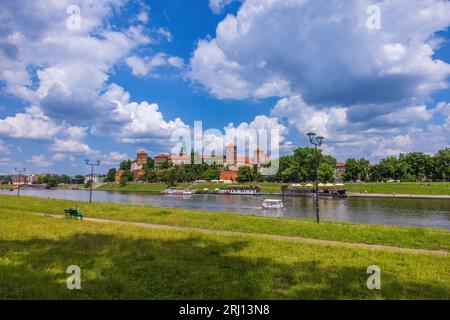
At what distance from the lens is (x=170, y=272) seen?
32.5 feet

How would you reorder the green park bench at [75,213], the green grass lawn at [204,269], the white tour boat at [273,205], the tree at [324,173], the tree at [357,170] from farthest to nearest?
1. the tree at [357,170]
2. the tree at [324,173]
3. the white tour boat at [273,205]
4. the green park bench at [75,213]
5. the green grass lawn at [204,269]

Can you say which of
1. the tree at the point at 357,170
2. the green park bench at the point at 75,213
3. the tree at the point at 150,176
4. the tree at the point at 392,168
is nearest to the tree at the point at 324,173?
the tree at the point at 357,170

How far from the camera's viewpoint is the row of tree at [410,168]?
126m

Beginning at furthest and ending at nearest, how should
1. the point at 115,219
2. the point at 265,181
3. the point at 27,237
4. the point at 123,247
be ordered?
1. the point at 265,181
2. the point at 115,219
3. the point at 27,237
4. the point at 123,247

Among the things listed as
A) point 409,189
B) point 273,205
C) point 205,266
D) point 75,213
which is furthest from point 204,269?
point 409,189

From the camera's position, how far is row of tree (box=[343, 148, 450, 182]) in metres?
126

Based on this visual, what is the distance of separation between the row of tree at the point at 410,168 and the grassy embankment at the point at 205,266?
125814 millimetres

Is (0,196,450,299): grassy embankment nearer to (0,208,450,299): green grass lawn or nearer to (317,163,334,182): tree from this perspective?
(0,208,450,299): green grass lawn

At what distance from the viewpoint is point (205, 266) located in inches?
420

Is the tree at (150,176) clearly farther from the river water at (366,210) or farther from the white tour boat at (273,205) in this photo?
the white tour boat at (273,205)
